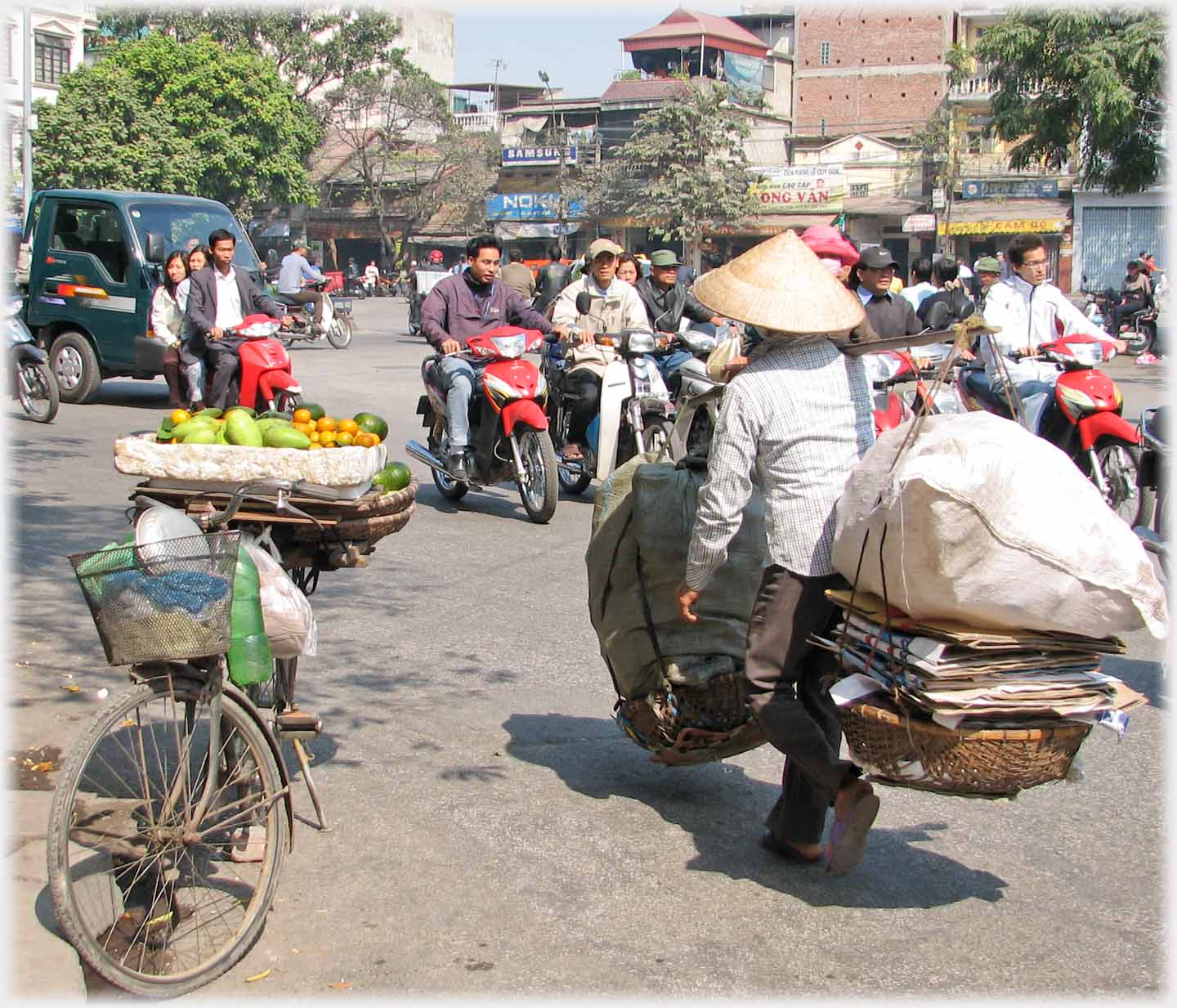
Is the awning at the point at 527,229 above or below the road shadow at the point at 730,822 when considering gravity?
above

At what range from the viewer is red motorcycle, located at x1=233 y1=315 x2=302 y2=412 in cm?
1184

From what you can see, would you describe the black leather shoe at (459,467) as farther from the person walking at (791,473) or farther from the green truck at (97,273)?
the person walking at (791,473)

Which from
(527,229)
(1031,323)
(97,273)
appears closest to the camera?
(1031,323)

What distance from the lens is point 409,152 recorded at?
59.4 m

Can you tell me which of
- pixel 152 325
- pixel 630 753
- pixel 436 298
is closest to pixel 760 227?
pixel 152 325

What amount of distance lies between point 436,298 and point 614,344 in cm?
142

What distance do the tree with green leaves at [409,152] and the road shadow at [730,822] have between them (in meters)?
53.7

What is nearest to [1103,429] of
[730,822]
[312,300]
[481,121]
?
[730,822]

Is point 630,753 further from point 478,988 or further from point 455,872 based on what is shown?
point 478,988

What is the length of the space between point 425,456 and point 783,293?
618cm

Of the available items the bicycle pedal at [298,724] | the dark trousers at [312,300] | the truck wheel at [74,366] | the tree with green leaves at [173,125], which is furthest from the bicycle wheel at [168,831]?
the tree with green leaves at [173,125]

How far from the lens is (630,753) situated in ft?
16.9

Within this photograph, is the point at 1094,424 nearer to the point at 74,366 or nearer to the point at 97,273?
the point at 97,273

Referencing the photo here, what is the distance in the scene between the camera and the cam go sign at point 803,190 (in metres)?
51.2
